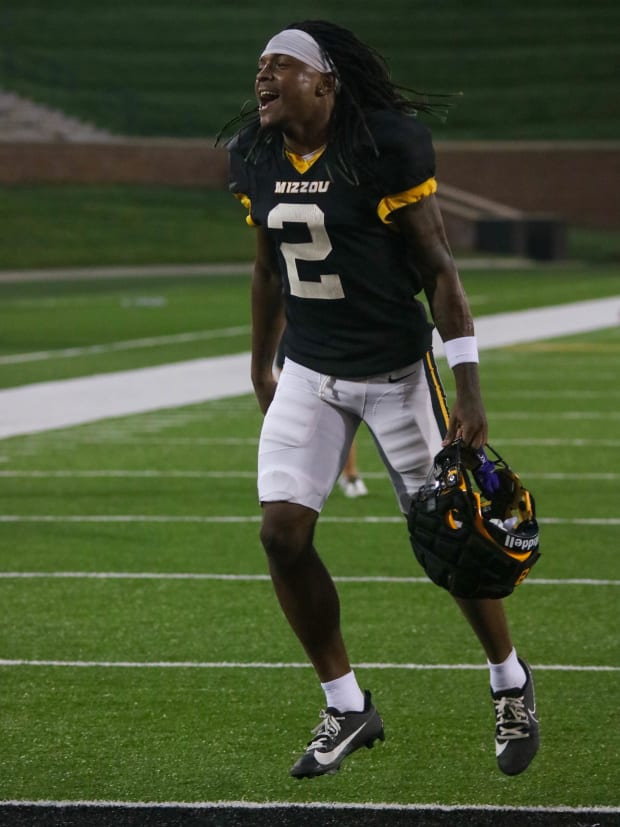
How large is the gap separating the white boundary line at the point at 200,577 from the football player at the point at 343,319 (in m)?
2.72

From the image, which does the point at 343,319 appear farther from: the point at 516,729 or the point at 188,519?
the point at 188,519

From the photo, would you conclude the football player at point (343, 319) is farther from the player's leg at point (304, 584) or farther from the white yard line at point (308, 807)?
the white yard line at point (308, 807)

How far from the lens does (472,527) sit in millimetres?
4602

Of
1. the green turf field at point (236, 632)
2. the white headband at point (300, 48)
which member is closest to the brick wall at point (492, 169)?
the green turf field at point (236, 632)

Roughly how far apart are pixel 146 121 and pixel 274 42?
46785 millimetres

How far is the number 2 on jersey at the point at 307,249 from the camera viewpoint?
4.74m

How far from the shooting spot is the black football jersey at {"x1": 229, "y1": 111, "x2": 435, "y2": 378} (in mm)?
4680

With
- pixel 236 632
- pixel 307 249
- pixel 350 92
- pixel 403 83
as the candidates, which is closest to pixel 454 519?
pixel 307 249

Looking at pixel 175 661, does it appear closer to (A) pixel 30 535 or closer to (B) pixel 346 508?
(A) pixel 30 535

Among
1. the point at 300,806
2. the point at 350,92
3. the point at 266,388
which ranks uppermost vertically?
the point at 350,92

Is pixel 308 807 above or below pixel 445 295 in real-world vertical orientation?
below

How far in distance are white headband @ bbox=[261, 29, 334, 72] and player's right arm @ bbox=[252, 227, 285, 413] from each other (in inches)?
21.9

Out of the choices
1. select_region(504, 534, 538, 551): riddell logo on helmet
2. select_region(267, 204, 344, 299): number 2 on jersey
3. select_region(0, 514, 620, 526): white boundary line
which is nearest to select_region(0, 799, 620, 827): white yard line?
select_region(504, 534, 538, 551): riddell logo on helmet

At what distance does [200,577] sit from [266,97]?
3.44 metres
